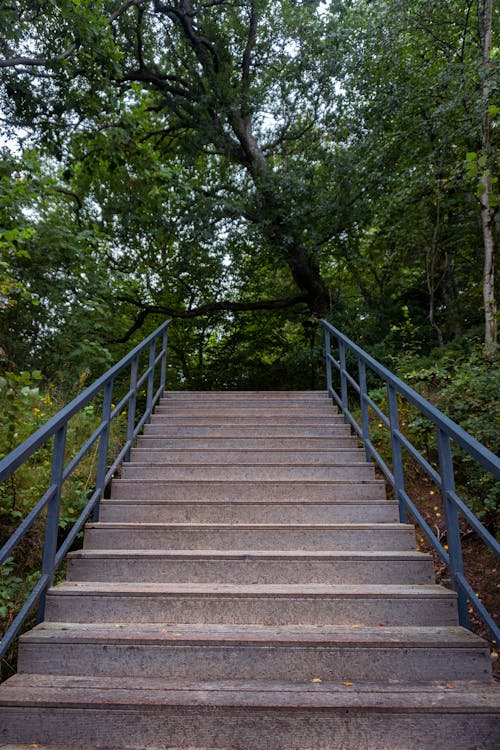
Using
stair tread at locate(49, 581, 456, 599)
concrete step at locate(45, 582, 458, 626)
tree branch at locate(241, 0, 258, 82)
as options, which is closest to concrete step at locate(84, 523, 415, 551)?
stair tread at locate(49, 581, 456, 599)

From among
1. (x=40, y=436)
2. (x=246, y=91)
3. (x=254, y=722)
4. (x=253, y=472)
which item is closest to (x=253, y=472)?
(x=253, y=472)

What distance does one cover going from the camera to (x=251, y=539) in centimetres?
276

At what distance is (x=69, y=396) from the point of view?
5.02 meters

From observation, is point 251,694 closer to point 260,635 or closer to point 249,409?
point 260,635

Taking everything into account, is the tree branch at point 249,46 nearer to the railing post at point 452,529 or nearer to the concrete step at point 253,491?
the concrete step at point 253,491

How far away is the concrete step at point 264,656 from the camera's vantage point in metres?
1.88

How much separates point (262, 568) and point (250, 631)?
1.51ft

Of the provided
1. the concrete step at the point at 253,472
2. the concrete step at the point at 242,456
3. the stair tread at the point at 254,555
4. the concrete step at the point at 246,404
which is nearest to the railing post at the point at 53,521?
the stair tread at the point at 254,555

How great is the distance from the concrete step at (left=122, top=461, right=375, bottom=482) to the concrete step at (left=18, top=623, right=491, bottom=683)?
157 cm

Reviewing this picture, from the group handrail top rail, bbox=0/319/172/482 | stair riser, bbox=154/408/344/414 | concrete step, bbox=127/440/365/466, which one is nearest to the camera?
handrail top rail, bbox=0/319/172/482

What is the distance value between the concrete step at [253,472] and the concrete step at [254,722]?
1860mm

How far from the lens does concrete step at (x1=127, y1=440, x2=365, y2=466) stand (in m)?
3.74

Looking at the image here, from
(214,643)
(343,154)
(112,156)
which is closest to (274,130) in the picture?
(343,154)

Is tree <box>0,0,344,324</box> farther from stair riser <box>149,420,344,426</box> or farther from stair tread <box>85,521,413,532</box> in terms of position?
stair tread <box>85,521,413,532</box>
